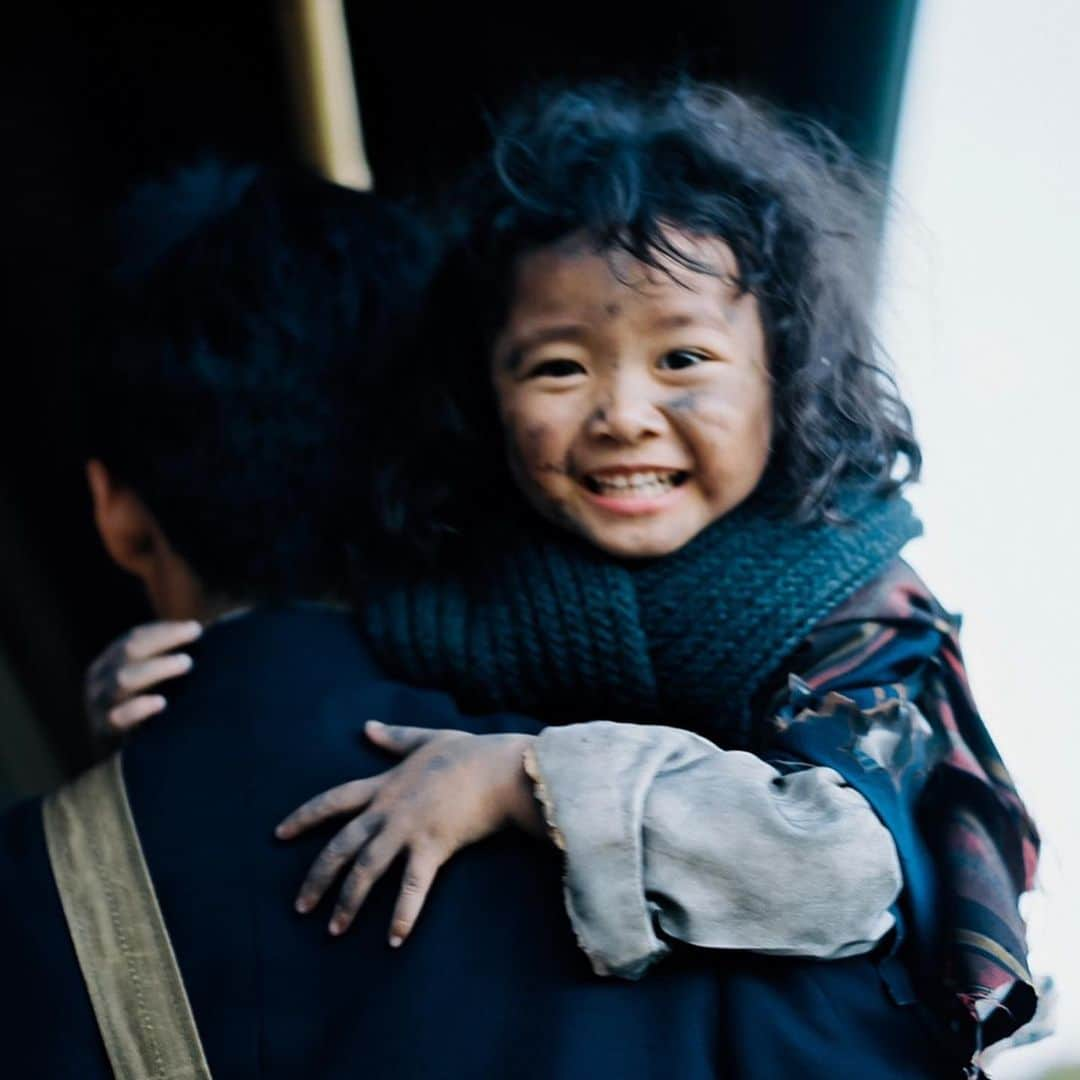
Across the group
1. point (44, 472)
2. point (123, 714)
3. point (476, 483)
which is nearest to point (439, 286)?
point (476, 483)

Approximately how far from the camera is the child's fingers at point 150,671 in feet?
2.79

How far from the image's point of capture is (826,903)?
2.06 ft

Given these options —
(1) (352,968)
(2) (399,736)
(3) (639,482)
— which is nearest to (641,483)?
(3) (639,482)

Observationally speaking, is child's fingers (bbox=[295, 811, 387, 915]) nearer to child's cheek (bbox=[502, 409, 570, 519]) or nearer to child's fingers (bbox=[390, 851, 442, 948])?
child's fingers (bbox=[390, 851, 442, 948])

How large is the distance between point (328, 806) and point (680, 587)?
27 cm

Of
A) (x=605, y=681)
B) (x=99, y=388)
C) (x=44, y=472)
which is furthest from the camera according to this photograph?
(x=44, y=472)

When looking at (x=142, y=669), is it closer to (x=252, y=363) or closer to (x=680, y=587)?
(x=252, y=363)

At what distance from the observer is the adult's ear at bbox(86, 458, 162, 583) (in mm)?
940

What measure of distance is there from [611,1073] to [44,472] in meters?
1.21

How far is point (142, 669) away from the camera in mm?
866

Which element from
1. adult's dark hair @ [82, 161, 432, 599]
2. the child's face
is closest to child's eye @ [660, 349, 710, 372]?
the child's face

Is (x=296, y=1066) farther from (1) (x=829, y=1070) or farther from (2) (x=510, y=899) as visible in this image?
(1) (x=829, y=1070)

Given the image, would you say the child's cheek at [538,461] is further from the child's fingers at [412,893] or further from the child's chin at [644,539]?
the child's fingers at [412,893]

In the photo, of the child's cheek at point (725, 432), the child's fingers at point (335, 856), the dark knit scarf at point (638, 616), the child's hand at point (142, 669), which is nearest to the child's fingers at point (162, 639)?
the child's hand at point (142, 669)
